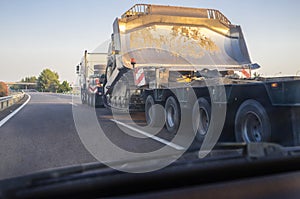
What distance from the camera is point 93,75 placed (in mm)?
18375

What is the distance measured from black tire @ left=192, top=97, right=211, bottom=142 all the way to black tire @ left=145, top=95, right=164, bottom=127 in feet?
6.01

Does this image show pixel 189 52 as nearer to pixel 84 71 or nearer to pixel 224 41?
pixel 224 41

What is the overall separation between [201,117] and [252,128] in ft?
5.38

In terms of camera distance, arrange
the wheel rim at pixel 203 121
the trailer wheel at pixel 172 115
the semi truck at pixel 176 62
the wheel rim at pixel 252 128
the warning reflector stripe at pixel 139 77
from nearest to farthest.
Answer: the wheel rim at pixel 252 128 < the wheel rim at pixel 203 121 < the semi truck at pixel 176 62 < the trailer wheel at pixel 172 115 < the warning reflector stripe at pixel 139 77

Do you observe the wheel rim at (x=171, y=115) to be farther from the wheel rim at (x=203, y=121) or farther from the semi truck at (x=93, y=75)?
the semi truck at (x=93, y=75)

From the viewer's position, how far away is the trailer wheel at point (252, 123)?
4867mm

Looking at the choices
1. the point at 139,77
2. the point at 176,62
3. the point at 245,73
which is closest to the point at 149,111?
the point at 139,77

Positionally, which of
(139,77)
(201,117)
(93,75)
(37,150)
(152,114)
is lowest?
(37,150)

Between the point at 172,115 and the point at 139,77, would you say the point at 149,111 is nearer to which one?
the point at 139,77

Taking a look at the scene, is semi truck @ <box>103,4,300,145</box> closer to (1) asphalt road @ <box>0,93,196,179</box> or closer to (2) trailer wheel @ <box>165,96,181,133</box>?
(2) trailer wheel @ <box>165,96,181,133</box>

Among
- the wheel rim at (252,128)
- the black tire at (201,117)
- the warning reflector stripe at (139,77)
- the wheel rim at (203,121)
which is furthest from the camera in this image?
the warning reflector stripe at (139,77)

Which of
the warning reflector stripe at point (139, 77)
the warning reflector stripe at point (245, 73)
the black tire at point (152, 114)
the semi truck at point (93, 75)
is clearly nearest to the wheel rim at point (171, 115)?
the black tire at point (152, 114)

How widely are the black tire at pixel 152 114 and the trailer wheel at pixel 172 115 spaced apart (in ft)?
1.48

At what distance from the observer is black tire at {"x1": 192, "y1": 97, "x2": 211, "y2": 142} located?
6.56m
